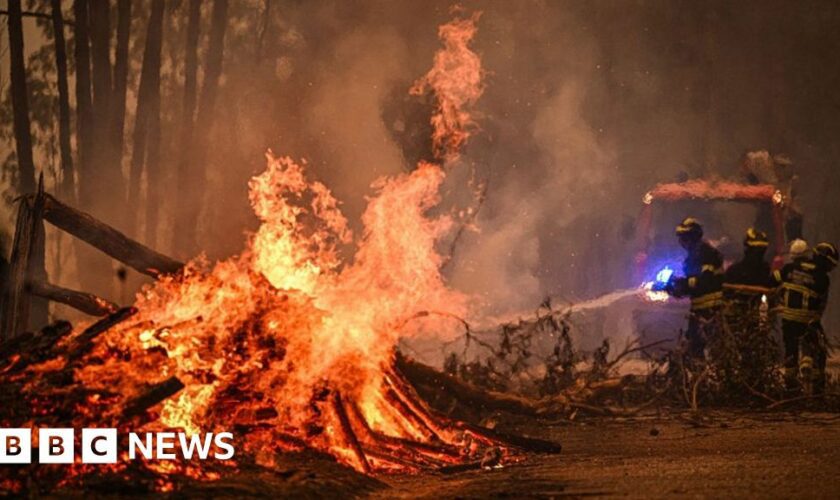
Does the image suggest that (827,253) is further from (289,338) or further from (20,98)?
(20,98)

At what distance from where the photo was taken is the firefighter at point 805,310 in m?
11.0

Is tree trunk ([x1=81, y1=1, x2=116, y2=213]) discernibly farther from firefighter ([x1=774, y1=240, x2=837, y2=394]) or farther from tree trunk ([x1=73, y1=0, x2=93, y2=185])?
firefighter ([x1=774, y1=240, x2=837, y2=394])

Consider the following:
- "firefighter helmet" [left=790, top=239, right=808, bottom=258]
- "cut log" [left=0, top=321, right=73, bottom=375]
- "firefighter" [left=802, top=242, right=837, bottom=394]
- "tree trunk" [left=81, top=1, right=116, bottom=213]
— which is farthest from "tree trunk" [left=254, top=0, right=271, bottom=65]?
"cut log" [left=0, top=321, right=73, bottom=375]

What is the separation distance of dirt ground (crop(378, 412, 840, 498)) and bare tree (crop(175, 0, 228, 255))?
46.7 ft

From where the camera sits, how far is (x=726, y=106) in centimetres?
2583

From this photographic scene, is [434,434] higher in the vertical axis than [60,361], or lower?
lower

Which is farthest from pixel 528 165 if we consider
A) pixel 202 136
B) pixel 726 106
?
pixel 202 136

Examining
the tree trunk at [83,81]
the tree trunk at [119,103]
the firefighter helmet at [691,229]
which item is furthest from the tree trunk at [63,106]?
the firefighter helmet at [691,229]

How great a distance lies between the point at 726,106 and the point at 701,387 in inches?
673

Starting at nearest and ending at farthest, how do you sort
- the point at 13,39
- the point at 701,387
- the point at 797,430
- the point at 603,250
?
the point at 797,430, the point at 701,387, the point at 13,39, the point at 603,250

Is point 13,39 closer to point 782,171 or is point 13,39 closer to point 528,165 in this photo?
point 528,165

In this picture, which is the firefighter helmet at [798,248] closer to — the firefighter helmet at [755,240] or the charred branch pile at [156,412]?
the firefighter helmet at [755,240]

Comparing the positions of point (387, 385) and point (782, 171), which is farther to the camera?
point (782, 171)

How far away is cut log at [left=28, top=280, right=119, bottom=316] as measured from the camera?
26.5ft
